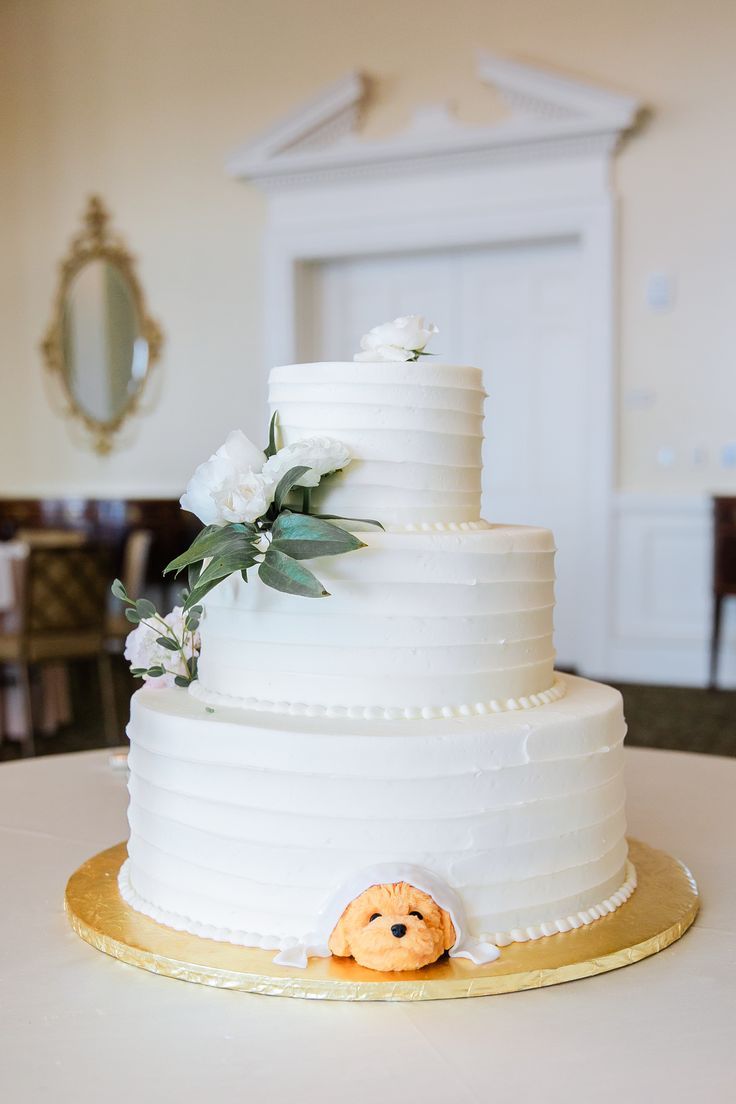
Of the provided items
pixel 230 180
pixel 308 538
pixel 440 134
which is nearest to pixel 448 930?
pixel 308 538

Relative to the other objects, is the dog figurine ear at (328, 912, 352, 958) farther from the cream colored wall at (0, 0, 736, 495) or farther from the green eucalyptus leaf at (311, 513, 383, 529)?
the cream colored wall at (0, 0, 736, 495)

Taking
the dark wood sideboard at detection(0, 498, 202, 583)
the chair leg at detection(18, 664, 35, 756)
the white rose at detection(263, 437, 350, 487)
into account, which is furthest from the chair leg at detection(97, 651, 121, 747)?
the white rose at detection(263, 437, 350, 487)

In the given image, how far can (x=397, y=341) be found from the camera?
5.34ft

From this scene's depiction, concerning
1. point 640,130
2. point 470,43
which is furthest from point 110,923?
point 470,43

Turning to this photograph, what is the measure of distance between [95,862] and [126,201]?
695 centimetres

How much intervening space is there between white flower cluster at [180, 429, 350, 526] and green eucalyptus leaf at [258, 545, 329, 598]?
0.21ft

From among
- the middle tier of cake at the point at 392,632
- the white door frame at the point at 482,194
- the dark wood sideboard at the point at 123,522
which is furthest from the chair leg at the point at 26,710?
the middle tier of cake at the point at 392,632

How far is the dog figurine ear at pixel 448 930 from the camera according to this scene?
1.34 metres

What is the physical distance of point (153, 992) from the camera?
1.29 metres

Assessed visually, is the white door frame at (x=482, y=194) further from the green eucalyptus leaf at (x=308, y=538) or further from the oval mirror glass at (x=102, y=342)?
the green eucalyptus leaf at (x=308, y=538)

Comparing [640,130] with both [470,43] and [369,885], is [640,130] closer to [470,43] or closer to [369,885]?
[470,43]

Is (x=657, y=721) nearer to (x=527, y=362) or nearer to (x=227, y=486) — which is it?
(x=527, y=362)

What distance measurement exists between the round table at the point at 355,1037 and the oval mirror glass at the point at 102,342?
22.3 feet

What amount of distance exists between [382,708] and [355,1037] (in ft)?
1.35
